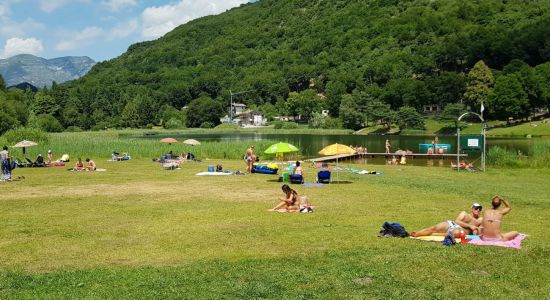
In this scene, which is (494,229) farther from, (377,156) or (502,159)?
(377,156)

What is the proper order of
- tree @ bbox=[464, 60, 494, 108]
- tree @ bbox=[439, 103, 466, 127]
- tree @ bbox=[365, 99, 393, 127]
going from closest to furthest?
tree @ bbox=[439, 103, 466, 127], tree @ bbox=[365, 99, 393, 127], tree @ bbox=[464, 60, 494, 108]

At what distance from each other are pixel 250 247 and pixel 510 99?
313 ft

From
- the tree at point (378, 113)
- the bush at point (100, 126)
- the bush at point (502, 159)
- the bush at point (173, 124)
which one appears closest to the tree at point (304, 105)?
the bush at point (173, 124)

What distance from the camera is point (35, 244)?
12.4 meters

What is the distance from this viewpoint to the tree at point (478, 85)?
116 metres

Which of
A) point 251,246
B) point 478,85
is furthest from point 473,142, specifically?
point 478,85

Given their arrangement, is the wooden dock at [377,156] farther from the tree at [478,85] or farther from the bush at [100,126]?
the bush at [100,126]

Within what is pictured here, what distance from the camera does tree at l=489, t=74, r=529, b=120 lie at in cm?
A: 9519

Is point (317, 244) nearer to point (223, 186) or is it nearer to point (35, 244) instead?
point (35, 244)

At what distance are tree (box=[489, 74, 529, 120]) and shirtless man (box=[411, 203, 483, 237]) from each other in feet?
297

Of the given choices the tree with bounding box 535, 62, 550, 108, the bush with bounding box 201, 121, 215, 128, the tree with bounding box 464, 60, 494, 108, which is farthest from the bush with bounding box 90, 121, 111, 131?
the tree with bounding box 535, 62, 550, 108

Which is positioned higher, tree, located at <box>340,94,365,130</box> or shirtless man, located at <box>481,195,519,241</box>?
tree, located at <box>340,94,365,130</box>

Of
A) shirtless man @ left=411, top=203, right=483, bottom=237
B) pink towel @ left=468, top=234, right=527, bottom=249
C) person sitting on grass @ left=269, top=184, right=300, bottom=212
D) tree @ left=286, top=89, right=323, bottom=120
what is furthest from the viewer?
tree @ left=286, top=89, right=323, bottom=120

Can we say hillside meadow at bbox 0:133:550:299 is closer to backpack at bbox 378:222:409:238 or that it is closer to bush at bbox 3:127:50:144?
backpack at bbox 378:222:409:238
